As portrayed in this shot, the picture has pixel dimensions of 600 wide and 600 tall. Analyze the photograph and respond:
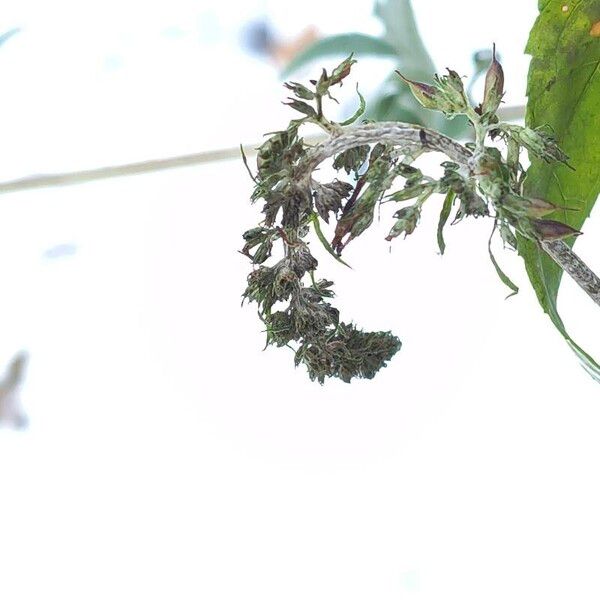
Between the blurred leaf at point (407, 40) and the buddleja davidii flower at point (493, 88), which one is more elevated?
the buddleja davidii flower at point (493, 88)

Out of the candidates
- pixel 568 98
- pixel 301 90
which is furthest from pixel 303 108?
pixel 568 98

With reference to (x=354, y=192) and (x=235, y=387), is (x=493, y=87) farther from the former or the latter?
(x=235, y=387)

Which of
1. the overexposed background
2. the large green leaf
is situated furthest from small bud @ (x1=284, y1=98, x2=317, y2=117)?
the overexposed background

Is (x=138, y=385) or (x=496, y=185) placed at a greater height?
(x=496, y=185)

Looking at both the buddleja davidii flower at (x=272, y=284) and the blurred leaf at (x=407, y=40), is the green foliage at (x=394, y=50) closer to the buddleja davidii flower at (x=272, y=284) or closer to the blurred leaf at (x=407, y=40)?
the blurred leaf at (x=407, y=40)

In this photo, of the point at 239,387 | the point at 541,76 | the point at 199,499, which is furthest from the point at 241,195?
the point at 541,76

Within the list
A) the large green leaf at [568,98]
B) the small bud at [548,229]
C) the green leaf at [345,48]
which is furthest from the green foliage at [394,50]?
the small bud at [548,229]

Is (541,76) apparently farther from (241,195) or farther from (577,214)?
(241,195)
